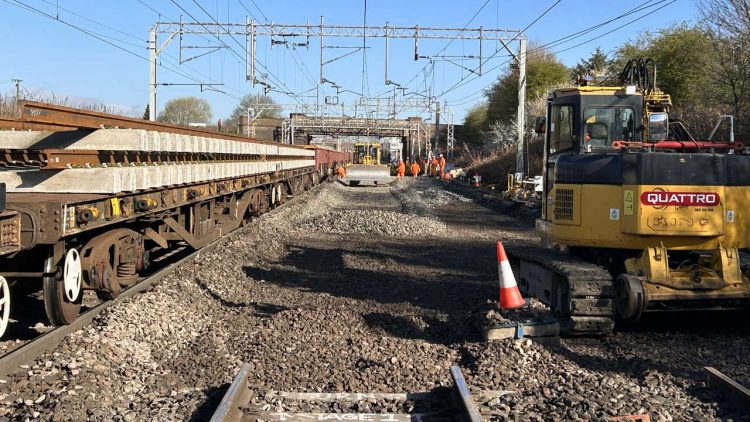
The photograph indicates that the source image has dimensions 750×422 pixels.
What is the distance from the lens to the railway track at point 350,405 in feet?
15.3

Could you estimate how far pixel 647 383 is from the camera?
5.33m

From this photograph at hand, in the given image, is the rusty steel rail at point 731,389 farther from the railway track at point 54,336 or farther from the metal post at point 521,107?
the metal post at point 521,107

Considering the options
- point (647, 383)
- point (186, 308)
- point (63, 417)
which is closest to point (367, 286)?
point (186, 308)

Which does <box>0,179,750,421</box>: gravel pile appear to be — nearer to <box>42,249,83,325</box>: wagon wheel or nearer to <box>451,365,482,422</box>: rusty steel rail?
<box>451,365,482,422</box>: rusty steel rail

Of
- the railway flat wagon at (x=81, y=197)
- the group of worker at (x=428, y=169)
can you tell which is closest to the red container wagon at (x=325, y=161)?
the group of worker at (x=428, y=169)

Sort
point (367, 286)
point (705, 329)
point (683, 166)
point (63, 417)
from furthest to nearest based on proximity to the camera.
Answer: point (367, 286) < point (705, 329) < point (683, 166) < point (63, 417)

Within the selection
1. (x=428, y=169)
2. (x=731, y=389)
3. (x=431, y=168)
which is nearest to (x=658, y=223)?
(x=731, y=389)

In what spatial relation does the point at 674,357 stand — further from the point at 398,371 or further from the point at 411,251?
the point at 411,251

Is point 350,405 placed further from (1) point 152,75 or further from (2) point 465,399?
(1) point 152,75

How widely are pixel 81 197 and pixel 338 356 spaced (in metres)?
2.94

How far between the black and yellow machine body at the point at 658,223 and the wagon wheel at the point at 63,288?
4.82 meters

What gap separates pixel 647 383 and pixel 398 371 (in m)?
1.99

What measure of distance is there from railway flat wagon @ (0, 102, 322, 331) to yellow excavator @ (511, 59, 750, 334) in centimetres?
472

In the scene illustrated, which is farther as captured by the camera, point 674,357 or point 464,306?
point 464,306
